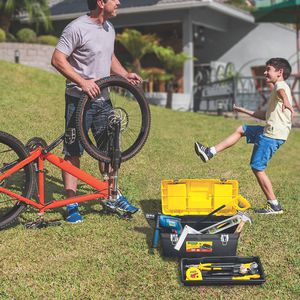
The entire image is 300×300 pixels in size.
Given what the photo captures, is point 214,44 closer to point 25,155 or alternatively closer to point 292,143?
point 292,143

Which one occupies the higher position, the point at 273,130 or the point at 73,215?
the point at 273,130

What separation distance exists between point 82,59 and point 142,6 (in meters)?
14.1

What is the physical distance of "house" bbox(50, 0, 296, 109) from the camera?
699 inches

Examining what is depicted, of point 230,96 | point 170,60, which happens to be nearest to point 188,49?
point 170,60

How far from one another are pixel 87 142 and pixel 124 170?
6.71 ft

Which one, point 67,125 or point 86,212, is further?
point 86,212

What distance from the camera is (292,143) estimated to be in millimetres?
9508

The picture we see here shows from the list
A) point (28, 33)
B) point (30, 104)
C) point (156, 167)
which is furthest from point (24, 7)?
point (156, 167)

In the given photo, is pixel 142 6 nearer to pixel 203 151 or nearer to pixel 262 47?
pixel 262 47

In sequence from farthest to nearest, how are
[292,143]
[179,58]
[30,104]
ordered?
[179,58] → [292,143] → [30,104]

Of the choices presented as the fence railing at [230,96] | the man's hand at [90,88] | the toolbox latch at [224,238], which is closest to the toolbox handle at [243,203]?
the toolbox latch at [224,238]

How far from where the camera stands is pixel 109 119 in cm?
454

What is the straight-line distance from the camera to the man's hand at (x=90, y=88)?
4.15 m

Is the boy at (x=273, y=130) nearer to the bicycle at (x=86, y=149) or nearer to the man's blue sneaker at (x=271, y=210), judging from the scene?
the man's blue sneaker at (x=271, y=210)
